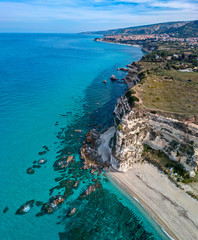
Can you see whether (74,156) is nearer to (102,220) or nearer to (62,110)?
(102,220)

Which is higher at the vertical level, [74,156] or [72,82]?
[72,82]

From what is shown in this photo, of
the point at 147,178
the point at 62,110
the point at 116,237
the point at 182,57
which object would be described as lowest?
the point at 116,237

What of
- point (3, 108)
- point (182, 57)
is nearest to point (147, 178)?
point (3, 108)

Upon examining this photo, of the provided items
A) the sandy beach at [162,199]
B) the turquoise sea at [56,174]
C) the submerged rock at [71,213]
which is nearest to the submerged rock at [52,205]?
the turquoise sea at [56,174]

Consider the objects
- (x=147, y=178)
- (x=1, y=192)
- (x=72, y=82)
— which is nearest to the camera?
(x=1, y=192)

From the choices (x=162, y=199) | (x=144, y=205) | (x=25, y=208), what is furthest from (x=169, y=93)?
(x=25, y=208)

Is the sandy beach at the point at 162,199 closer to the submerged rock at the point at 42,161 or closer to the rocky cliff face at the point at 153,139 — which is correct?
the rocky cliff face at the point at 153,139

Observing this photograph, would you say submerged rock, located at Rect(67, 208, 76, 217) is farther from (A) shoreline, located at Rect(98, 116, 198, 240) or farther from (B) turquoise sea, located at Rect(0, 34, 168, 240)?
(A) shoreline, located at Rect(98, 116, 198, 240)
